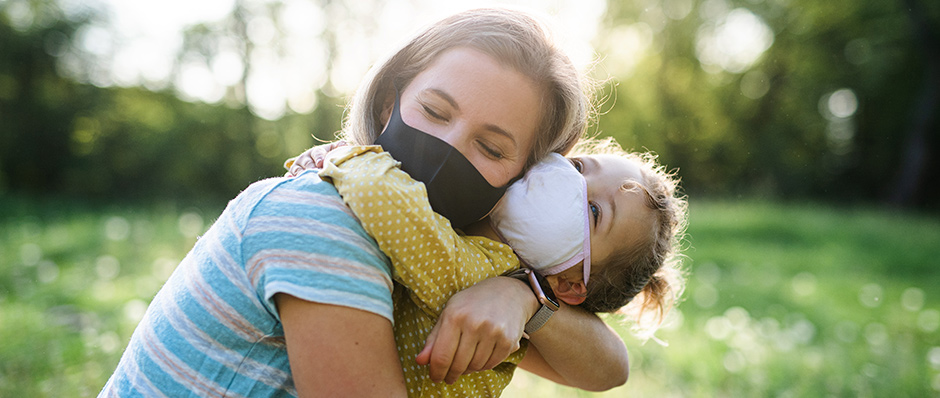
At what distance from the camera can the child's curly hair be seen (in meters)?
1.88

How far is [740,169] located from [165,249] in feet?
58.3

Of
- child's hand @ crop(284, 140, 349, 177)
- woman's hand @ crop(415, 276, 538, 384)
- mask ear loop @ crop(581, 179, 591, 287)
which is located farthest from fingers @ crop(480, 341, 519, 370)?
child's hand @ crop(284, 140, 349, 177)

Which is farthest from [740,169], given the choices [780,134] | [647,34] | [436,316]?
[436,316]

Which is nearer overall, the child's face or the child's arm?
the child's arm

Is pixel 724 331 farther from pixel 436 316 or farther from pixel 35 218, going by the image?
pixel 35 218

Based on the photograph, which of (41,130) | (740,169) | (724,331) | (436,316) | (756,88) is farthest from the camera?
(756,88)

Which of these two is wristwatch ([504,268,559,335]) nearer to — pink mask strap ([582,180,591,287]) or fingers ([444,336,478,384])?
pink mask strap ([582,180,591,287])

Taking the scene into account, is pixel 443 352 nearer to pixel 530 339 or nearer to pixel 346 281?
pixel 346 281

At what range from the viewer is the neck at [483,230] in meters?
1.73

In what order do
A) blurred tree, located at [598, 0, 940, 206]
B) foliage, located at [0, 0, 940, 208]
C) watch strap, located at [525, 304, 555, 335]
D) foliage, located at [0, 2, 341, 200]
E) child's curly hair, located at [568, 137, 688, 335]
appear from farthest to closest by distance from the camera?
1. blurred tree, located at [598, 0, 940, 206]
2. foliage, located at [0, 0, 940, 208]
3. foliage, located at [0, 2, 341, 200]
4. child's curly hair, located at [568, 137, 688, 335]
5. watch strap, located at [525, 304, 555, 335]

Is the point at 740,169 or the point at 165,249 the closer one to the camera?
the point at 165,249

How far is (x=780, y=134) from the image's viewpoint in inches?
833

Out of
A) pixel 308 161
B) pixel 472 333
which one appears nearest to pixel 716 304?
pixel 308 161

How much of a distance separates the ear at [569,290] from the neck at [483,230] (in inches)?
8.2
